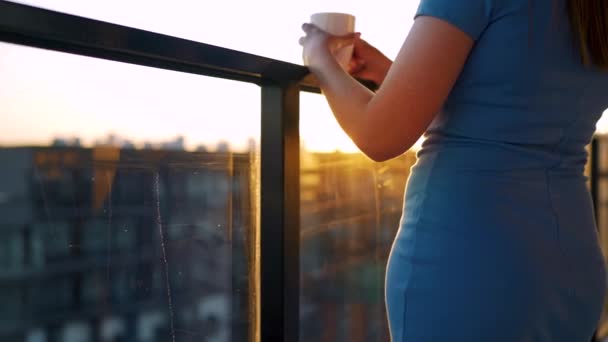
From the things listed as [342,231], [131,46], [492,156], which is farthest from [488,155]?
[342,231]

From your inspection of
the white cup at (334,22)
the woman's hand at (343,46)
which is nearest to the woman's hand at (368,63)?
the woman's hand at (343,46)

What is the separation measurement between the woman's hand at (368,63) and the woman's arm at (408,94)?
10.1 inches

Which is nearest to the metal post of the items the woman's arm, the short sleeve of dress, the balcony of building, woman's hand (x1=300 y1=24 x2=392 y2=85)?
the balcony of building

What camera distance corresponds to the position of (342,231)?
4.77 feet

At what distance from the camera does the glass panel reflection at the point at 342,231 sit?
4.35ft

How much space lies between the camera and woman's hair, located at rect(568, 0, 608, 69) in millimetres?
801

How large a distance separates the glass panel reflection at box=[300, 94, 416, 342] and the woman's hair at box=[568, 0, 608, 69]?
1.98 feet

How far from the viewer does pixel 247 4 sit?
3.84 ft

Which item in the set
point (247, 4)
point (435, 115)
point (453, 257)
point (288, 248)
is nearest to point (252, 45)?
point (247, 4)

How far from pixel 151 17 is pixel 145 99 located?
0.47 feet

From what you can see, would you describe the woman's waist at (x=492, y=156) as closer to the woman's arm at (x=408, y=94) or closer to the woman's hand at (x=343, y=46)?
the woman's arm at (x=408, y=94)

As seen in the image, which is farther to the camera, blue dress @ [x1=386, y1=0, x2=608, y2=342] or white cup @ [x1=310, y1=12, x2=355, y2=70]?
white cup @ [x1=310, y1=12, x2=355, y2=70]

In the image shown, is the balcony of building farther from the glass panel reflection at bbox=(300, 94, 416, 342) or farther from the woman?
the woman

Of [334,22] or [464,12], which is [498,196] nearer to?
[464,12]
